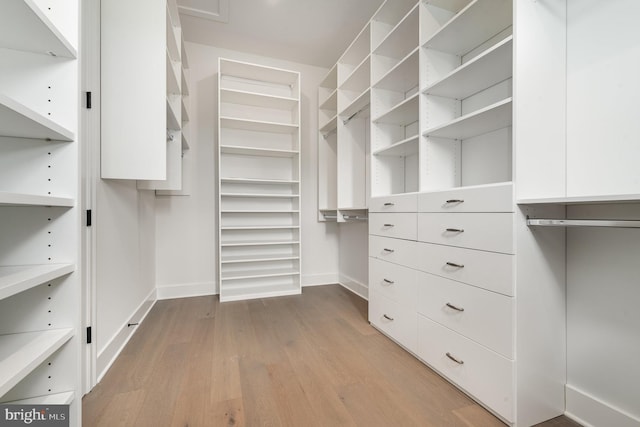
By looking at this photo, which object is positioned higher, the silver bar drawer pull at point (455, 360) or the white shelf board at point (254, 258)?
the white shelf board at point (254, 258)

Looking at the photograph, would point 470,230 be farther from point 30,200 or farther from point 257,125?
point 257,125

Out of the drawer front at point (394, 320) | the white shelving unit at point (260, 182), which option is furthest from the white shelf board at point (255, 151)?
the drawer front at point (394, 320)

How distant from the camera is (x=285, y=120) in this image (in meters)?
3.17

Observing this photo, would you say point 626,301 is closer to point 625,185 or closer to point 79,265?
point 625,185

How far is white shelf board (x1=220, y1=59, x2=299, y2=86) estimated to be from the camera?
2.74m

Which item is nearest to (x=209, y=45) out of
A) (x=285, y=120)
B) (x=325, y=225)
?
(x=285, y=120)

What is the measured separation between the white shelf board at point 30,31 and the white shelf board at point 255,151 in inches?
69.6

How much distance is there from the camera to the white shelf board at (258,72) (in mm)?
2744

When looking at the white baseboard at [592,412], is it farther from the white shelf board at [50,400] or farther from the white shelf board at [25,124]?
the white shelf board at [25,124]

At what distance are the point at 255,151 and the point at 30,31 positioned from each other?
6.86 feet

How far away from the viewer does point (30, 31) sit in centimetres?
82

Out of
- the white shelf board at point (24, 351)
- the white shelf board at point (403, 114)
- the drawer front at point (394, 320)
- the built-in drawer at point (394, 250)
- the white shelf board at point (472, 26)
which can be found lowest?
the drawer front at point (394, 320)

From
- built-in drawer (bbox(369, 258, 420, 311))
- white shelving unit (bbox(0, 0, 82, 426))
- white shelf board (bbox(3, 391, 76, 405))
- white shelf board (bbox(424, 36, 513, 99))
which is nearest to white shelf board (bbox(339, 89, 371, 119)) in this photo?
white shelf board (bbox(424, 36, 513, 99))

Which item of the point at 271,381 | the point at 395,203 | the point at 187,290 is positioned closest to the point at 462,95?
the point at 395,203
